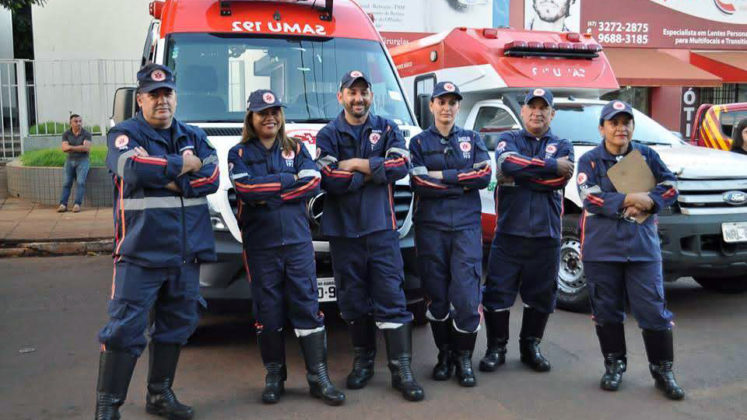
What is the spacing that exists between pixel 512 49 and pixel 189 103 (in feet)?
14.5

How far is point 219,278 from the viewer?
16.2 feet

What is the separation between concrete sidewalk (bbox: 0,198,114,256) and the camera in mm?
10203

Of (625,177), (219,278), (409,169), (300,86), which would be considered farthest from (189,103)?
(625,177)

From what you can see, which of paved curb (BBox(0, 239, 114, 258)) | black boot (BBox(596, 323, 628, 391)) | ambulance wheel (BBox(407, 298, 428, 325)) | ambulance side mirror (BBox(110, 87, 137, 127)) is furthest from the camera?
paved curb (BBox(0, 239, 114, 258))

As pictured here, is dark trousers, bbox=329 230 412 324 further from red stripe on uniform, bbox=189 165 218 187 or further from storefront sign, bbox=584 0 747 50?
storefront sign, bbox=584 0 747 50

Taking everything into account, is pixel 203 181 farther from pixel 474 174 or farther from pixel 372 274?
pixel 474 174

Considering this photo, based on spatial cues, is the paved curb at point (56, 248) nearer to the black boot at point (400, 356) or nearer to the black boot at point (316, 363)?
the black boot at point (316, 363)

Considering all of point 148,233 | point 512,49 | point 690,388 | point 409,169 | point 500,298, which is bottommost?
point 690,388

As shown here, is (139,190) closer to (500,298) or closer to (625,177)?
(500,298)

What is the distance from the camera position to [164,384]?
14.4 ft

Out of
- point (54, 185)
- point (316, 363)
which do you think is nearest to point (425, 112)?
point (316, 363)

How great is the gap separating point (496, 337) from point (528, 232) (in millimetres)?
754

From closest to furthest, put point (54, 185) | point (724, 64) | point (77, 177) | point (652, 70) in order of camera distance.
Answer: point (77, 177)
point (54, 185)
point (652, 70)
point (724, 64)

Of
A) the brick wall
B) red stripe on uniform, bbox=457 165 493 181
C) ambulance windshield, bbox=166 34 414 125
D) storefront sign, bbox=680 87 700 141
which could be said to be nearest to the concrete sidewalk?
the brick wall
